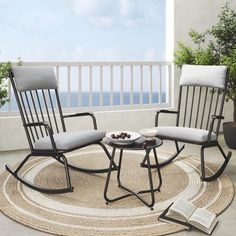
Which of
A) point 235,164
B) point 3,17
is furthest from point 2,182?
point 3,17

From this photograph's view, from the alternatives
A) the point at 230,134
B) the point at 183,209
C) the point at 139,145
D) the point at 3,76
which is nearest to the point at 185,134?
the point at 139,145

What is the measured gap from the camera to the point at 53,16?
10.2m

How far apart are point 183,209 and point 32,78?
79.8 inches

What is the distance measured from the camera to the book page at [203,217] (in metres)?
2.32

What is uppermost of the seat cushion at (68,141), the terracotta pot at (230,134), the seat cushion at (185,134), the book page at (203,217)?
the seat cushion at (68,141)

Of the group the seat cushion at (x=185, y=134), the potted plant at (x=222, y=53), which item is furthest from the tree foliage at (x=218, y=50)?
the seat cushion at (x=185, y=134)

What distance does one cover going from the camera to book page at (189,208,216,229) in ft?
7.60

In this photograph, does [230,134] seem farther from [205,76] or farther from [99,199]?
[99,199]

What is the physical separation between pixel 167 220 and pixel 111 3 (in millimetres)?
8637

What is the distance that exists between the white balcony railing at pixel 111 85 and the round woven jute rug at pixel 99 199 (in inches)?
49.8

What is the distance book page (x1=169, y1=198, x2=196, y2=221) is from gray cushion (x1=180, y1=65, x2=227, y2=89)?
1668 millimetres

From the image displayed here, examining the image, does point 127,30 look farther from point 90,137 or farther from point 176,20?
point 90,137

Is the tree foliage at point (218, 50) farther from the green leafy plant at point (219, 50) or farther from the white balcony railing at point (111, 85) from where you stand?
the white balcony railing at point (111, 85)

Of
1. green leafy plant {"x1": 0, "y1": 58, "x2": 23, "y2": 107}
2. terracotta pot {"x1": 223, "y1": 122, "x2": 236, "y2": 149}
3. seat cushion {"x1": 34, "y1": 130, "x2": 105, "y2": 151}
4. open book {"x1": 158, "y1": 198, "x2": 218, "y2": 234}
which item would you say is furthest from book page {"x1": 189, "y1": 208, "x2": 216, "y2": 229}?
green leafy plant {"x1": 0, "y1": 58, "x2": 23, "y2": 107}
